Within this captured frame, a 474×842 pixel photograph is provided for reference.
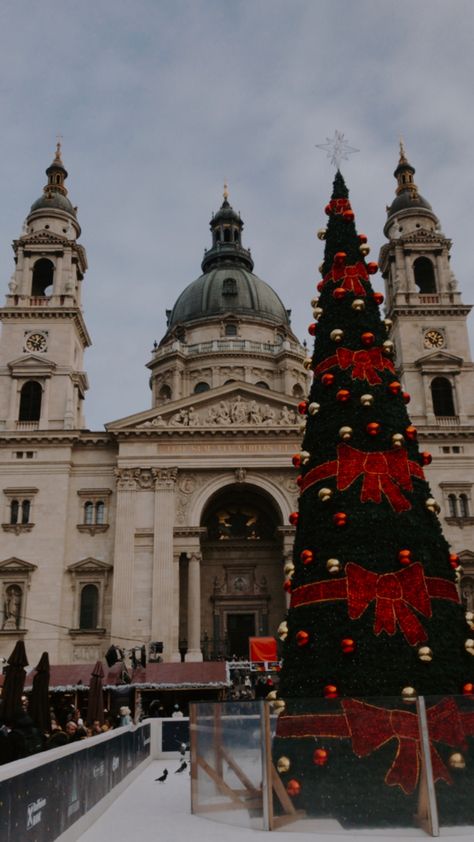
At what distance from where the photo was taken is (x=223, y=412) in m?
44.9

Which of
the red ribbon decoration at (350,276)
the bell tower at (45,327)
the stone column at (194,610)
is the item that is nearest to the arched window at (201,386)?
the bell tower at (45,327)

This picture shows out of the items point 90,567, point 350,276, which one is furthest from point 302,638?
point 90,567

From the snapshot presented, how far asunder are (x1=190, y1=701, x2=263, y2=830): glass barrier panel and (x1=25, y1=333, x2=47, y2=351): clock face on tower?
1446 inches

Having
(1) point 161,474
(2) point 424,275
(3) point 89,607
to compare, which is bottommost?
(3) point 89,607

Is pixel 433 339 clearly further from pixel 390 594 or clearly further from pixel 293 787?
pixel 293 787

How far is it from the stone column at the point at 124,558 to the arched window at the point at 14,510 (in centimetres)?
558

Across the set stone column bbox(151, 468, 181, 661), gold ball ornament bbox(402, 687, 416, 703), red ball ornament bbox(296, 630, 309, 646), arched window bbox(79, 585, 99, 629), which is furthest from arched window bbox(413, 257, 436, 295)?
gold ball ornament bbox(402, 687, 416, 703)

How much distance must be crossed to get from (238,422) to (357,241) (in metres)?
30.0

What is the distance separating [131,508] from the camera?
4238 centimetres

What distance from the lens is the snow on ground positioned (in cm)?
976

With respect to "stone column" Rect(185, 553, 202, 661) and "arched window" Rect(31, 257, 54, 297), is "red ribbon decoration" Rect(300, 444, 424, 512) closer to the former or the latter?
"stone column" Rect(185, 553, 202, 661)

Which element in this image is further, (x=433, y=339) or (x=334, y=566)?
(x=433, y=339)

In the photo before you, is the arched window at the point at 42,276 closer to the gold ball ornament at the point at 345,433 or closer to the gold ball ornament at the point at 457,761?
the gold ball ornament at the point at 345,433

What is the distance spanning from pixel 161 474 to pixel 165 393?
18.8 m
